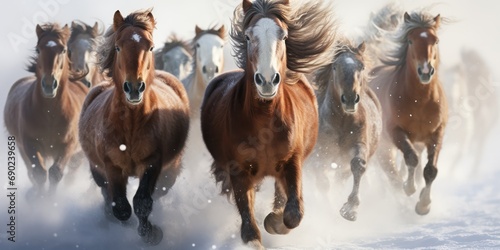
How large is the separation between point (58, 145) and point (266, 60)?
422 cm

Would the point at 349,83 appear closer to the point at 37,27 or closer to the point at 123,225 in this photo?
the point at 123,225

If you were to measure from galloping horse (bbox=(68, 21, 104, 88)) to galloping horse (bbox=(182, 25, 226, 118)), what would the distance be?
1.11 m

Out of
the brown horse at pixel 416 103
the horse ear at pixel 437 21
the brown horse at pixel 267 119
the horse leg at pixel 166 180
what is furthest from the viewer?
the horse ear at pixel 437 21

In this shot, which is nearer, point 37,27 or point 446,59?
point 37,27

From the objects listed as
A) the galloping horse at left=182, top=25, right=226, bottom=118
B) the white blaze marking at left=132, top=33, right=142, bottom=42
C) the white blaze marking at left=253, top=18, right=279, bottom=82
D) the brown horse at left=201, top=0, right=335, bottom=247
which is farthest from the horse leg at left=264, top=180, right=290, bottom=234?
the galloping horse at left=182, top=25, right=226, bottom=118

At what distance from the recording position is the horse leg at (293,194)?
690 cm

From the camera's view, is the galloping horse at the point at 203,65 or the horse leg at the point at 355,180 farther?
the galloping horse at the point at 203,65

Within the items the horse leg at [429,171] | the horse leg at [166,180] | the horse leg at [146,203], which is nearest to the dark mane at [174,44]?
the horse leg at [166,180]

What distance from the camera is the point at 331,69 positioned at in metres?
9.70

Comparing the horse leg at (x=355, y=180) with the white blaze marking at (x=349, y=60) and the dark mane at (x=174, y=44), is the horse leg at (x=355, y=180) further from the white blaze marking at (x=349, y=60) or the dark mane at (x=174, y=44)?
the dark mane at (x=174, y=44)

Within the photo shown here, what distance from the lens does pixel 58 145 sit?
10.1m

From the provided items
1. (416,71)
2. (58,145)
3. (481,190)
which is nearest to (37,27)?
(58,145)

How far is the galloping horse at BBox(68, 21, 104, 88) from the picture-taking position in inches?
457

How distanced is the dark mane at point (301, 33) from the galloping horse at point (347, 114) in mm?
1241
